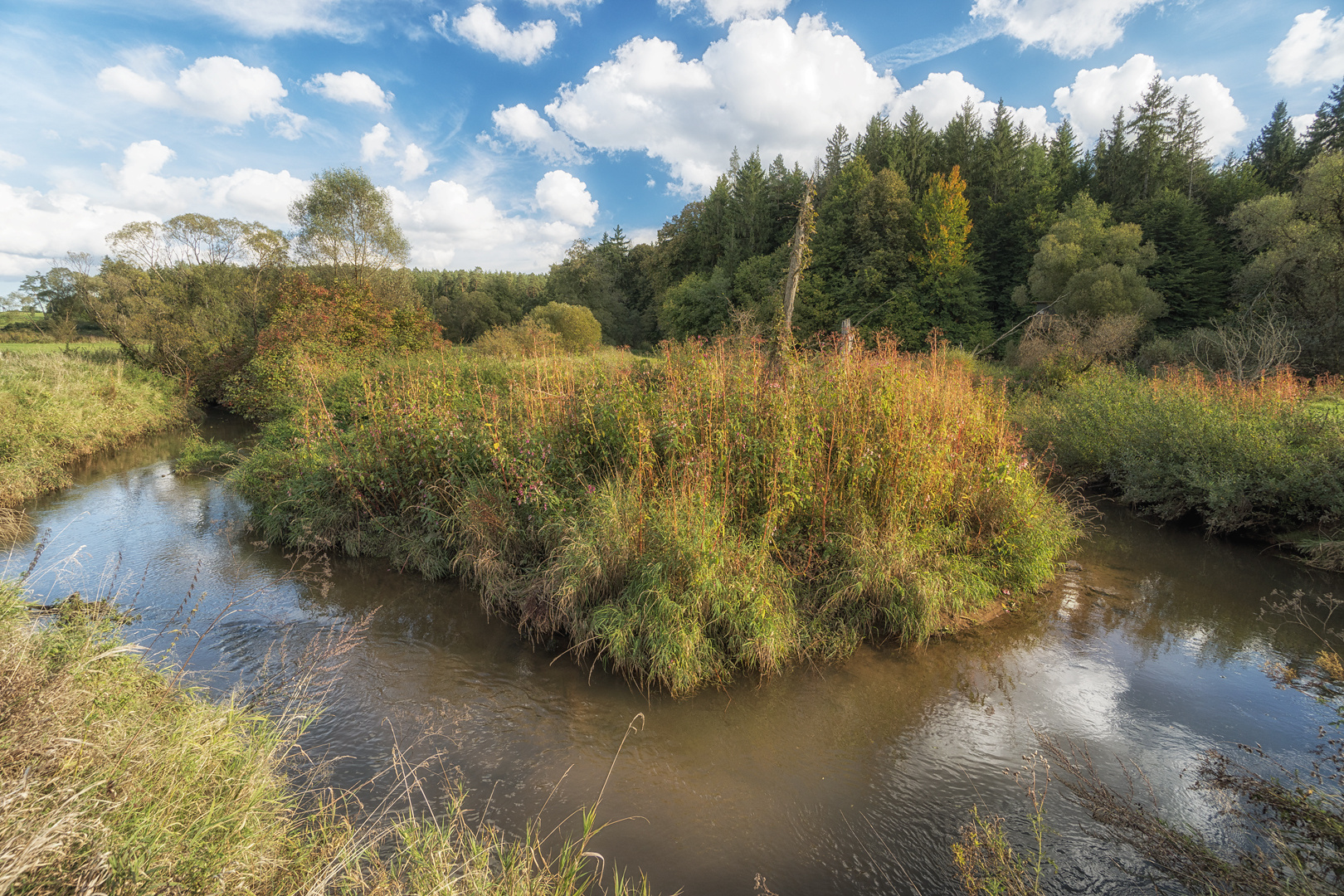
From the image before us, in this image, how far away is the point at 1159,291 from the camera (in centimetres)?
2684

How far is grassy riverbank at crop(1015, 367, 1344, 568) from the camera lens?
839 centimetres

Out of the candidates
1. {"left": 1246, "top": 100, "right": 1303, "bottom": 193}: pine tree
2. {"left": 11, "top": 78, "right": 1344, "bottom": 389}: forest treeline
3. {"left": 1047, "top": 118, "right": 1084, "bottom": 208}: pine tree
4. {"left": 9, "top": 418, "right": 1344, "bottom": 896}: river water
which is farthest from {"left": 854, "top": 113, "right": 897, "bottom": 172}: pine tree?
{"left": 9, "top": 418, "right": 1344, "bottom": 896}: river water

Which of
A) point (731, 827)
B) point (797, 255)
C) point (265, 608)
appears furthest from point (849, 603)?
point (265, 608)

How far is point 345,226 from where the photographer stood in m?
25.6

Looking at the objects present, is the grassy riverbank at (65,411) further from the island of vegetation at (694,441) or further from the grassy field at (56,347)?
the grassy field at (56,347)

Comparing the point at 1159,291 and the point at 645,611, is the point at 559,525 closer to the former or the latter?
the point at 645,611

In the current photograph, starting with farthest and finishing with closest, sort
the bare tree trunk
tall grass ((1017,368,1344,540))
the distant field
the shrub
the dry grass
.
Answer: the shrub → the distant field → the dry grass → tall grass ((1017,368,1344,540)) → the bare tree trunk

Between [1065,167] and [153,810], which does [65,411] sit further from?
[1065,167]

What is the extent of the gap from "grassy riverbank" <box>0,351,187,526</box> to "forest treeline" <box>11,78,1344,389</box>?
10.0ft

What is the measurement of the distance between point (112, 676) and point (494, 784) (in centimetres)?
231

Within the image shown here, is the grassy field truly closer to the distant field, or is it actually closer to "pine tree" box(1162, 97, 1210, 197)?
the distant field

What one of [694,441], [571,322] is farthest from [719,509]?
[571,322]

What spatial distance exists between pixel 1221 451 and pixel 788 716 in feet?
30.9

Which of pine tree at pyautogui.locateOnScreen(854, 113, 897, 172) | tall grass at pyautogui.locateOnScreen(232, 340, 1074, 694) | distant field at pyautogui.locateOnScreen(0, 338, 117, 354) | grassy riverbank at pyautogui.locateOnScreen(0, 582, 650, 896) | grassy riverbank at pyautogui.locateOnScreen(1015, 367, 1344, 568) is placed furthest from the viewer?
pine tree at pyautogui.locateOnScreen(854, 113, 897, 172)
